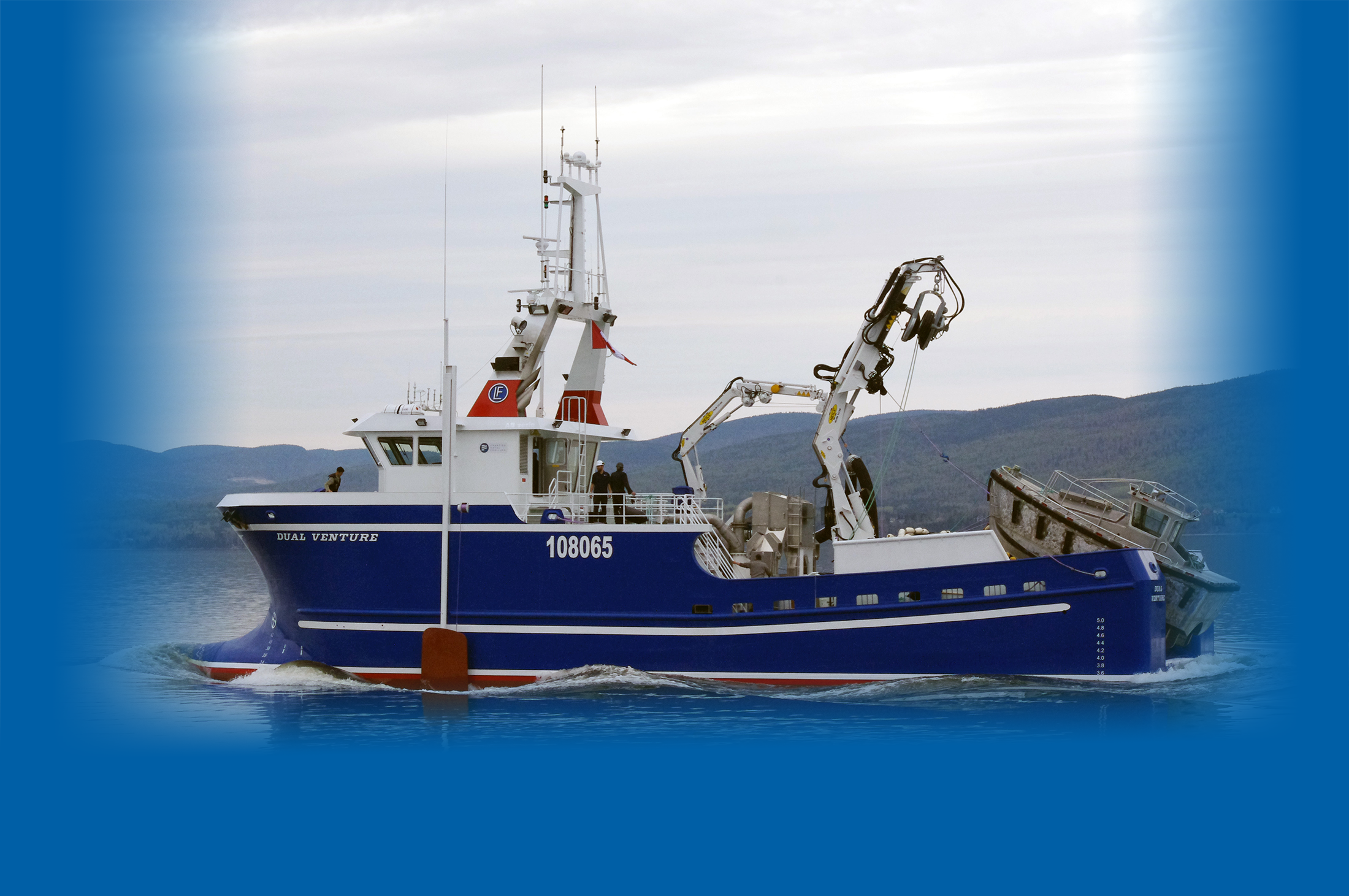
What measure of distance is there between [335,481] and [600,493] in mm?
4029

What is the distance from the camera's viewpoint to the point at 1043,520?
1702 centimetres

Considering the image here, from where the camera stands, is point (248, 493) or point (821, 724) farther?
point (248, 493)

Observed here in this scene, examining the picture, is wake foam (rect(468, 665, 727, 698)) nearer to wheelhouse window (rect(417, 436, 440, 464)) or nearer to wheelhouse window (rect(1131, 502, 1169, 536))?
wheelhouse window (rect(417, 436, 440, 464))

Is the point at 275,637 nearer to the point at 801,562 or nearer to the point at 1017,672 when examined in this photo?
the point at 801,562

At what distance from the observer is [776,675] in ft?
54.9

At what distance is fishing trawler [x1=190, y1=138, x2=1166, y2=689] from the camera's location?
16078 millimetres

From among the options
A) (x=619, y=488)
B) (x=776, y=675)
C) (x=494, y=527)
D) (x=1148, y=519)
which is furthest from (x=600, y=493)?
(x=1148, y=519)

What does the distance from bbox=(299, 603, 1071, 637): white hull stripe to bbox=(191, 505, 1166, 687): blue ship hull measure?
20 millimetres

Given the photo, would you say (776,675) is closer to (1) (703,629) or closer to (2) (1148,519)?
(1) (703,629)

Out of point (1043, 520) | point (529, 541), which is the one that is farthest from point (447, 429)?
point (1043, 520)

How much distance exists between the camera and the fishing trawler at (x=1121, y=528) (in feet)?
55.2

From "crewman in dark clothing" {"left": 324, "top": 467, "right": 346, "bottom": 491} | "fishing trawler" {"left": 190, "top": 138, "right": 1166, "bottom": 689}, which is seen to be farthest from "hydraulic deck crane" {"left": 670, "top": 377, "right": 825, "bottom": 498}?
"crewman in dark clothing" {"left": 324, "top": 467, "right": 346, "bottom": 491}

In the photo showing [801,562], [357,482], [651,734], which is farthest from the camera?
[357,482]

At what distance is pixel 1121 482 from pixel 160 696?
1334 centimetres
